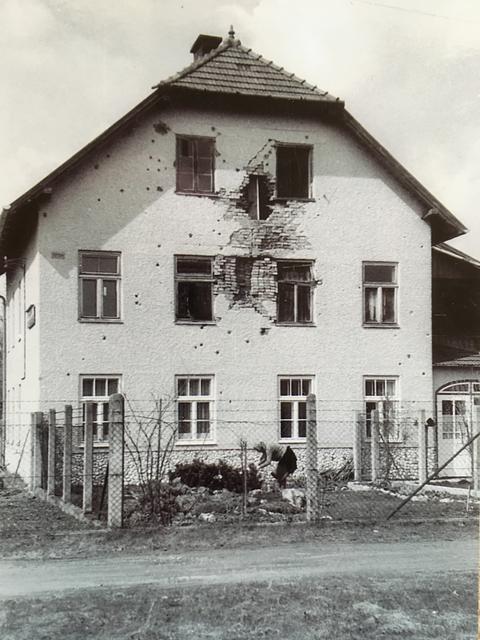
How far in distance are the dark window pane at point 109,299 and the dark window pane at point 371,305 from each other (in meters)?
6.50

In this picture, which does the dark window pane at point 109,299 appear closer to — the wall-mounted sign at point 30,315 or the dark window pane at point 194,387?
the wall-mounted sign at point 30,315

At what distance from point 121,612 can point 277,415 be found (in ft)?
41.8

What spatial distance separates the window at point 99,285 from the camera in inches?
738

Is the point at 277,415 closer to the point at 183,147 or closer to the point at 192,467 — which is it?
the point at 192,467

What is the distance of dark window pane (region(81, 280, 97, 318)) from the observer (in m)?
18.8

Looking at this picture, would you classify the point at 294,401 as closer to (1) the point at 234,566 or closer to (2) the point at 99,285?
(2) the point at 99,285

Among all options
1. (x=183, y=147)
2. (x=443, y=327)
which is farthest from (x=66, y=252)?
(x=443, y=327)

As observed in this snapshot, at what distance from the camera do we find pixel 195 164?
19.4 meters

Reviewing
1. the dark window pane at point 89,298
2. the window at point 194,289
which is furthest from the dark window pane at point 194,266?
the dark window pane at point 89,298

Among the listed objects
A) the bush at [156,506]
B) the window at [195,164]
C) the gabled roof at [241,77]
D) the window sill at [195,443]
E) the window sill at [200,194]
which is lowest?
the bush at [156,506]

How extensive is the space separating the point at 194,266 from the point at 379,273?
4.91m

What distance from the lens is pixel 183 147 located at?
19.4m

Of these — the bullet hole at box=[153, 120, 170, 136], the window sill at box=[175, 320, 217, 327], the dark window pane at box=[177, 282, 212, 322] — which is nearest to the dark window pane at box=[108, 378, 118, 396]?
the window sill at box=[175, 320, 217, 327]

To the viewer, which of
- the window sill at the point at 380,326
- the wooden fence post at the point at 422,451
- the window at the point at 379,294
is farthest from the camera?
the window at the point at 379,294
